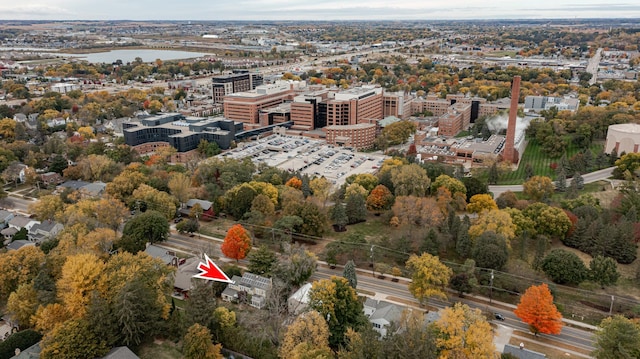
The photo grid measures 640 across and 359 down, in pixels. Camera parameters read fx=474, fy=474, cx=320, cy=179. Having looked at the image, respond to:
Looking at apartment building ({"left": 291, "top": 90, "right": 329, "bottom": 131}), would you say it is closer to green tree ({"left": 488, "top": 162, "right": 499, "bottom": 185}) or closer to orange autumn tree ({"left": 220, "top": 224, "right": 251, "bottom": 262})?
green tree ({"left": 488, "top": 162, "right": 499, "bottom": 185})

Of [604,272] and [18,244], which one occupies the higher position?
[604,272]

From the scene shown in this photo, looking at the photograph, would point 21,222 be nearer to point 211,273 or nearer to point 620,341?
point 211,273

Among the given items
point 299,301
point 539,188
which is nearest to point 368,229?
point 299,301

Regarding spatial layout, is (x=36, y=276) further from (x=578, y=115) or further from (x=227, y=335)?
(x=578, y=115)

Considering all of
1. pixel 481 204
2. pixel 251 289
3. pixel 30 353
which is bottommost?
pixel 251 289

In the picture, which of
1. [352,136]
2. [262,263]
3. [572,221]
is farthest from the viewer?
[352,136]

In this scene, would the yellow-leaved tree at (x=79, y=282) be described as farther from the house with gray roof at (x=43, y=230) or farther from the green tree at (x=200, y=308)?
the house with gray roof at (x=43, y=230)
